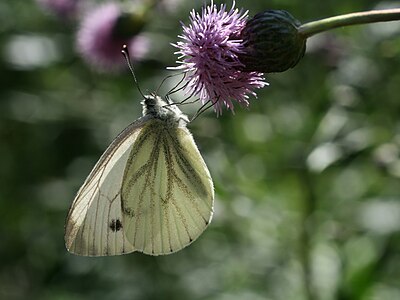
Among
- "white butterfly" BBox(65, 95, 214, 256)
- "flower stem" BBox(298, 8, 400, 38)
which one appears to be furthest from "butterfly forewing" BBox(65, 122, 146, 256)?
"flower stem" BBox(298, 8, 400, 38)

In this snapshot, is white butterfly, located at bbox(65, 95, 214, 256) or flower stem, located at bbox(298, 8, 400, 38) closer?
flower stem, located at bbox(298, 8, 400, 38)

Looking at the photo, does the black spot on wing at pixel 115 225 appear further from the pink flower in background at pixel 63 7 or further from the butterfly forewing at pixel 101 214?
the pink flower in background at pixel 63 7

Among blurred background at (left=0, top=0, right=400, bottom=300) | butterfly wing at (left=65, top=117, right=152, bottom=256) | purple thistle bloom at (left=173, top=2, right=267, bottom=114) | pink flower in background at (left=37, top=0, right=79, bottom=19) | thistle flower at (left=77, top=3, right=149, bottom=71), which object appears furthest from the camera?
pink flower in background at (left=37, top=0, right=79, bottom=19)

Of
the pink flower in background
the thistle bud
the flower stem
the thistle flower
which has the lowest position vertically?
the flower stem

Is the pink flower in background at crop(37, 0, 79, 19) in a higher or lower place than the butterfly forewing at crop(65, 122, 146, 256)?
higher

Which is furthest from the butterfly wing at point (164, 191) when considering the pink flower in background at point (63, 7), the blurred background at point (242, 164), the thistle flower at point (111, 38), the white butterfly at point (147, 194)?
the pink flower in background at point (63, 7)

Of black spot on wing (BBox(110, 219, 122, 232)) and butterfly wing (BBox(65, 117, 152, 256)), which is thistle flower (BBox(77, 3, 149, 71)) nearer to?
butterfly wing (BBox(65, 117, 152, 256))

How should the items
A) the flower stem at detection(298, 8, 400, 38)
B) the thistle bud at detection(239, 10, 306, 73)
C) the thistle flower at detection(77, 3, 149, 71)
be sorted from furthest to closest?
1. the thistle flower at detection(77, 3, 149, 71)
2. the thistle bud at detection(239, 10, 306, 73)
3. the flower stem at detection(298, 8, 400, 38)
